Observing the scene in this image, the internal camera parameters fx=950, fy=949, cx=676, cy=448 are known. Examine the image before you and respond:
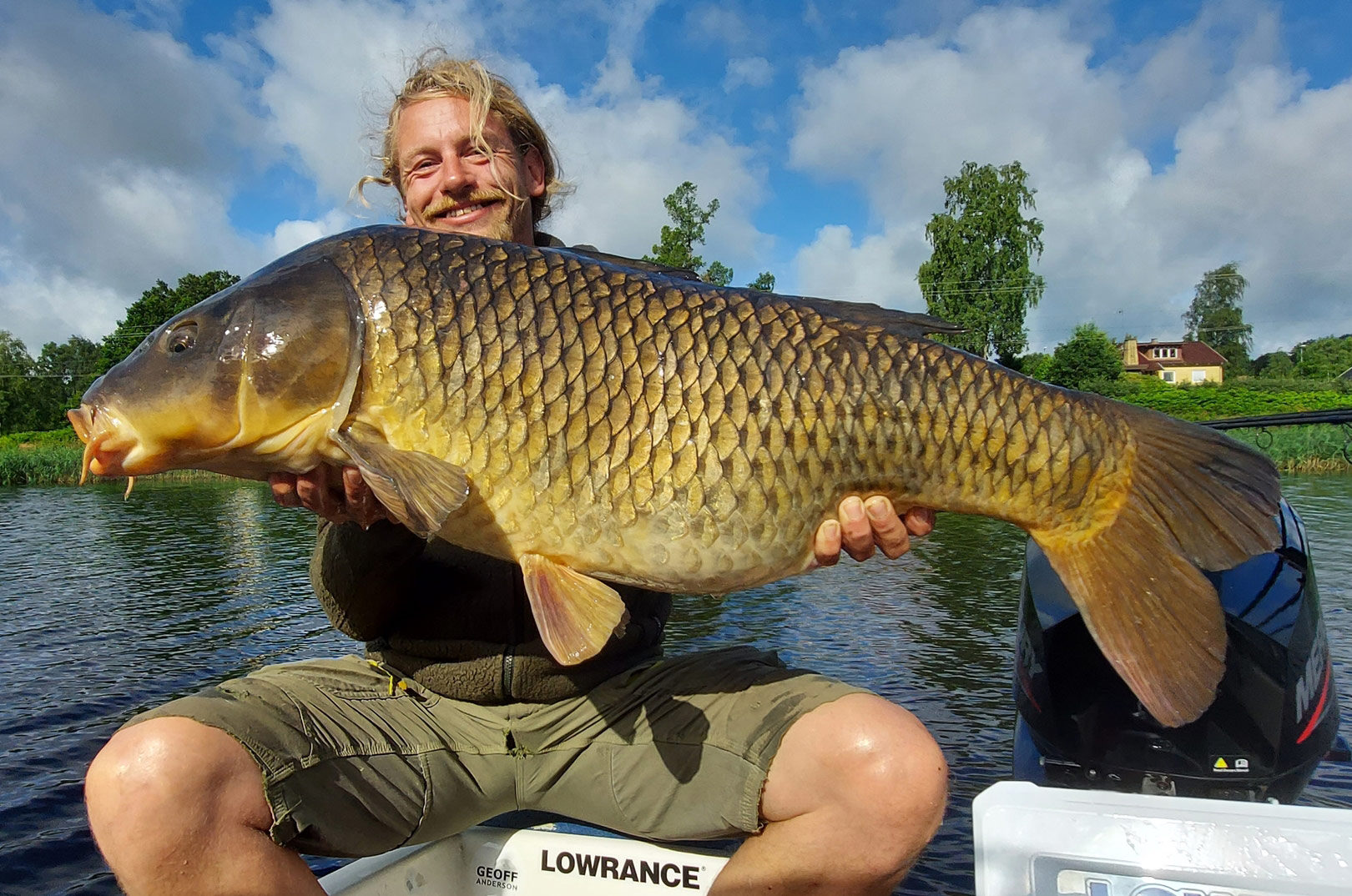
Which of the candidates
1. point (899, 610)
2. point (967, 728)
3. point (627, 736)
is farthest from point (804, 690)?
point (899, 610)

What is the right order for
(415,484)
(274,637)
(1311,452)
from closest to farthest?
1. (415,484)
2. (274,637)
3. (1311,452)

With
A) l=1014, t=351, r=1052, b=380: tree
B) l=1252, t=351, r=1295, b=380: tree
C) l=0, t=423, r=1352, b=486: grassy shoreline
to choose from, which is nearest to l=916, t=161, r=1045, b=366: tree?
l=1014, t=351, r=1052, b=380: tree

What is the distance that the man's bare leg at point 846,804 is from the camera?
167 cm

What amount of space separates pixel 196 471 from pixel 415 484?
62.4ft

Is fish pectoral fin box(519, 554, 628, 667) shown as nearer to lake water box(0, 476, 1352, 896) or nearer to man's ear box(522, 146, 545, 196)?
man's ear box(522, 146, 545, 196)

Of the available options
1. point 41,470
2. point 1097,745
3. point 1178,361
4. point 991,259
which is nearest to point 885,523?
point 1097,745

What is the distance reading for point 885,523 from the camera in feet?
6.13

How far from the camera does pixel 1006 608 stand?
6547 millimetres

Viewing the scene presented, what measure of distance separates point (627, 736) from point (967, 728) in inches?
103

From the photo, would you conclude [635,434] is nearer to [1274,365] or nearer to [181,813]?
[181,813]

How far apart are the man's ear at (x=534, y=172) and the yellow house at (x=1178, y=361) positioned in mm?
60161

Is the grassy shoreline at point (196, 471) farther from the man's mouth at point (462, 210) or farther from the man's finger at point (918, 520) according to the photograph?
the man's mouth at point (462, 210)

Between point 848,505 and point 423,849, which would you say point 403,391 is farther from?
point 423,849

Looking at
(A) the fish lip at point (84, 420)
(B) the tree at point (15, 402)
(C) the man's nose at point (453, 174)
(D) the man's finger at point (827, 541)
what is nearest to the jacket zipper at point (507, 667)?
(D) the man's finger at point (827, 541)
